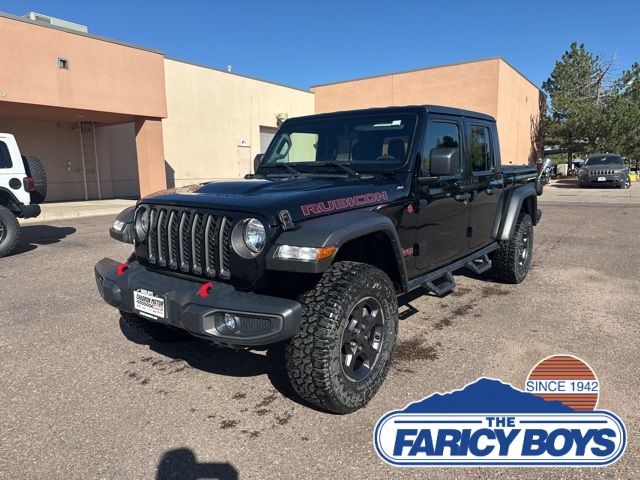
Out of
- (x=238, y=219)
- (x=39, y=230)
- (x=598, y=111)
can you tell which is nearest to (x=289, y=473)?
(x=238, y=219)

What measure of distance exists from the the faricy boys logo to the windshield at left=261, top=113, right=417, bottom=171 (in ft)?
5.71

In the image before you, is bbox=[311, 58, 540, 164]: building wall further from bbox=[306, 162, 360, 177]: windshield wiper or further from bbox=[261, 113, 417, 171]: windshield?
bbox=[306, 162, 360, 177]: windshield wiper

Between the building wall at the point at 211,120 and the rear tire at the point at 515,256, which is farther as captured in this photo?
the building wall at the point at 211,120

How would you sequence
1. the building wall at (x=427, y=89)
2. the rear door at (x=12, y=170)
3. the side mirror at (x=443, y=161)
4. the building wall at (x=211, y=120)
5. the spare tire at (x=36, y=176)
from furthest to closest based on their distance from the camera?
the building wall at (x=427, y=89) → the building wall at (x=211, y=120) → the spare tire at (x=36, y=176) → the rear door at (x=12, y=170) → the side mirror at (x=443, y=161)

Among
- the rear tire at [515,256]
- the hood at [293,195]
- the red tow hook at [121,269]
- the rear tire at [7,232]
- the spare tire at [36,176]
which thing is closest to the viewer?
the hood at [293,195]

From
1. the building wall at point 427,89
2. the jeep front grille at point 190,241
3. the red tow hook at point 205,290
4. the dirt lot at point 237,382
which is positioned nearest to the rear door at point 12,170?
the dirt lot at point 237,382

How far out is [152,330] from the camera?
12.1 ft

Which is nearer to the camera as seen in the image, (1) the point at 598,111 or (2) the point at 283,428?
(2) the point at 283,428

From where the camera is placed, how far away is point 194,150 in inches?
824

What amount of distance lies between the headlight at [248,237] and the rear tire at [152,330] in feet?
3.80

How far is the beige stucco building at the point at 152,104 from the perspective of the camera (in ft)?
44.7

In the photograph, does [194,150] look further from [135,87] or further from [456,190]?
[456,190]

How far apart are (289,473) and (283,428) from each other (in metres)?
0.39

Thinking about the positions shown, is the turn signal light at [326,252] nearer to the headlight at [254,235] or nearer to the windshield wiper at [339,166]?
the headlight at [254,235]
